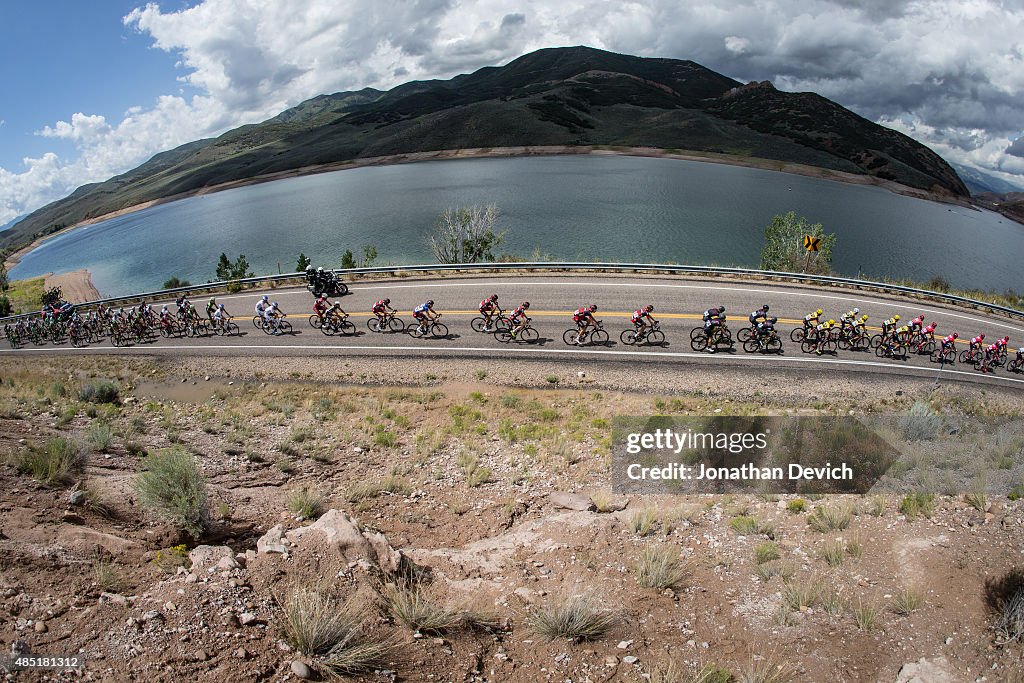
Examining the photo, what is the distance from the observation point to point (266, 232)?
308 ft

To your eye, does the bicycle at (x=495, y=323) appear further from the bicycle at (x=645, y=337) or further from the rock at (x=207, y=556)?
the rock at (x=207, y=556)

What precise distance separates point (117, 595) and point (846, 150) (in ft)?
656

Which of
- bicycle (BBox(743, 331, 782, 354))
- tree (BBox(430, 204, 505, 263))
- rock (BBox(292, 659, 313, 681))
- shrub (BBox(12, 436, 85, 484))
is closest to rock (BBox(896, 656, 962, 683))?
rock (BBox(292, 659, 313, 681))

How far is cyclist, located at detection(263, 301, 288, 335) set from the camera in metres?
26.1

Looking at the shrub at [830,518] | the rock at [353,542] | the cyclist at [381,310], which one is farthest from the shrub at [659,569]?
the cyclist at [381,310]

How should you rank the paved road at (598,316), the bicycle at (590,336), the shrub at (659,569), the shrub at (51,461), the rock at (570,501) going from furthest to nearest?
the bicycle at (590,336), the paved road at (598,316), the rock at (570,501), the shrub at (51,461), the shrub at (659,569)

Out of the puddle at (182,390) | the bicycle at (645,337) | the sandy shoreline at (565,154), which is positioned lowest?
the puddle at (182,390)

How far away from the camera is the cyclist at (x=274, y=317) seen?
26.1 meters

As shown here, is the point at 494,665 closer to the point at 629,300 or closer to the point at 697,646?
the point at 697,646

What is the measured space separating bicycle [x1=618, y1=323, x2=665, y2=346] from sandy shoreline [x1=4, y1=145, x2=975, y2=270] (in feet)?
473

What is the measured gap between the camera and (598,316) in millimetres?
25812

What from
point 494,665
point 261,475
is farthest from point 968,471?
point 261,475

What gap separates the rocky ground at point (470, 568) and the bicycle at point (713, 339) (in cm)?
1055

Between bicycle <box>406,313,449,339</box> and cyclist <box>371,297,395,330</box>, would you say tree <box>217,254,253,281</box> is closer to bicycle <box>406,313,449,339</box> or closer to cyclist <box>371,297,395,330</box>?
cyclist <box>371,297,395,330</box>
